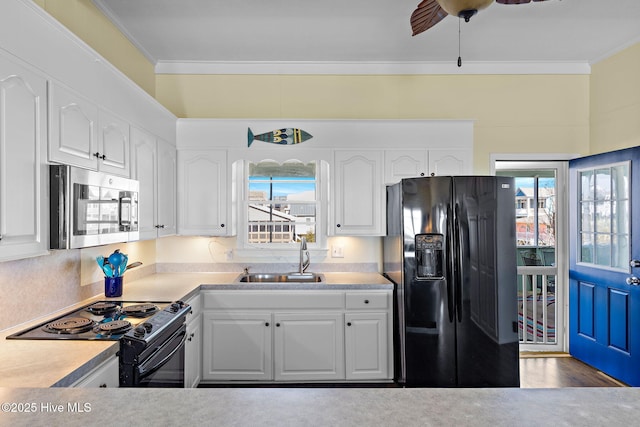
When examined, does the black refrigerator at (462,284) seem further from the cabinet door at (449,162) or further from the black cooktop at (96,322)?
the black cooktop at (96,322)

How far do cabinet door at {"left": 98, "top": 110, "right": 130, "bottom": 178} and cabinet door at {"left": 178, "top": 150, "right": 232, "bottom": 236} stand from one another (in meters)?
0.91

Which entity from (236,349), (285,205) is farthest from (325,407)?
(285,205)

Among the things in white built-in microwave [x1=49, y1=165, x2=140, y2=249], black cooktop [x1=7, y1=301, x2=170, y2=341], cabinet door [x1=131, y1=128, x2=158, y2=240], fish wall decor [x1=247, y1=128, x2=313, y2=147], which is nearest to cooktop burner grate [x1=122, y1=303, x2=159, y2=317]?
black cooktop [x1=7, y1=301, x2=170, y2=341]

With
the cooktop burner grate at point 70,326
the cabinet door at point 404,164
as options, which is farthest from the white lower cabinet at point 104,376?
the cabinet door at point 404,164

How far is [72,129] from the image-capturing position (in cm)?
185

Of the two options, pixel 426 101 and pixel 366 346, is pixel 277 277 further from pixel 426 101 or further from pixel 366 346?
pixel 426 101

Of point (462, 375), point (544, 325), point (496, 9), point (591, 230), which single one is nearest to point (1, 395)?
point (462, 375)

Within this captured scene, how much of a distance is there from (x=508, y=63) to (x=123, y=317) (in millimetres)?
3875

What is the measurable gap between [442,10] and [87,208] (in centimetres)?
203

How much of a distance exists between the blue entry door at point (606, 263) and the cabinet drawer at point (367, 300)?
6.27 ft

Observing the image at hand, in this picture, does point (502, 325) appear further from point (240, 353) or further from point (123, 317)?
point (123, 317)

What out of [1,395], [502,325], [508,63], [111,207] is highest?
[508,63]

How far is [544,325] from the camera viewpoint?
149 inches

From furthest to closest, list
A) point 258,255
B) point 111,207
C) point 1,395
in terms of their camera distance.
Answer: point 258,255, point 111,207, point 1,395
